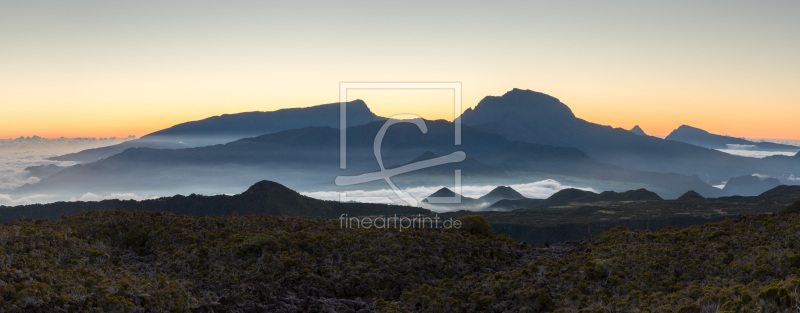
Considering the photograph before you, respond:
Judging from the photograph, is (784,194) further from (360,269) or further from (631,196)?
(360,269)

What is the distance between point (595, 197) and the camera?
7101 inches

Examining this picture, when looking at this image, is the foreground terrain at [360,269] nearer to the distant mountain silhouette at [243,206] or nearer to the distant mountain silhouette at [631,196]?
the distant mountain silhouette at [243,206]

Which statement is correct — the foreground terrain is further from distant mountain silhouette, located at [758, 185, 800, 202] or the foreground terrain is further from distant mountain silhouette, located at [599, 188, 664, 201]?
distant mountain silhouette, located at [599, 188, 664, 201]

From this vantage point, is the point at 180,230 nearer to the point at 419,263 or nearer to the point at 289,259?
the point at 289,259

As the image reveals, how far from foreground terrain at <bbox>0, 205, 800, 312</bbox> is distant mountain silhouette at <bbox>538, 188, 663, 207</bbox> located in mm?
153541

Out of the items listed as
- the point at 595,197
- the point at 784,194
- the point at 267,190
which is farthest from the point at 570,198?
the point at 267,190

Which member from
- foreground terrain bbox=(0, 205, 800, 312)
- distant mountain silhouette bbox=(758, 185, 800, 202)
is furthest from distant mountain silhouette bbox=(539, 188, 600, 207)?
foreground terrain bbox=(0, 205, 800, 312)

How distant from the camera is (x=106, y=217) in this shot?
2445 centimetres

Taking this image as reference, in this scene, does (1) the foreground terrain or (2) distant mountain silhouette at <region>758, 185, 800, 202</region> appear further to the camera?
(2) distant mountain silhouette at <region>758, 185, 800, 202</region>

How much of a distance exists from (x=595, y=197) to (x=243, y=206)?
118 meters

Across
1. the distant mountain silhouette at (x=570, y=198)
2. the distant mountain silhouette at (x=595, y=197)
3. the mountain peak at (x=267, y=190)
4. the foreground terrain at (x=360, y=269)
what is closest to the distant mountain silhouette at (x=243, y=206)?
the mountain peak at (x=267, y=190)

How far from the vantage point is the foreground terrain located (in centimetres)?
1451

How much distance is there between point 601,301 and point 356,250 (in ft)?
31.3

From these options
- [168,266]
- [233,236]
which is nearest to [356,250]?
[233,236]
